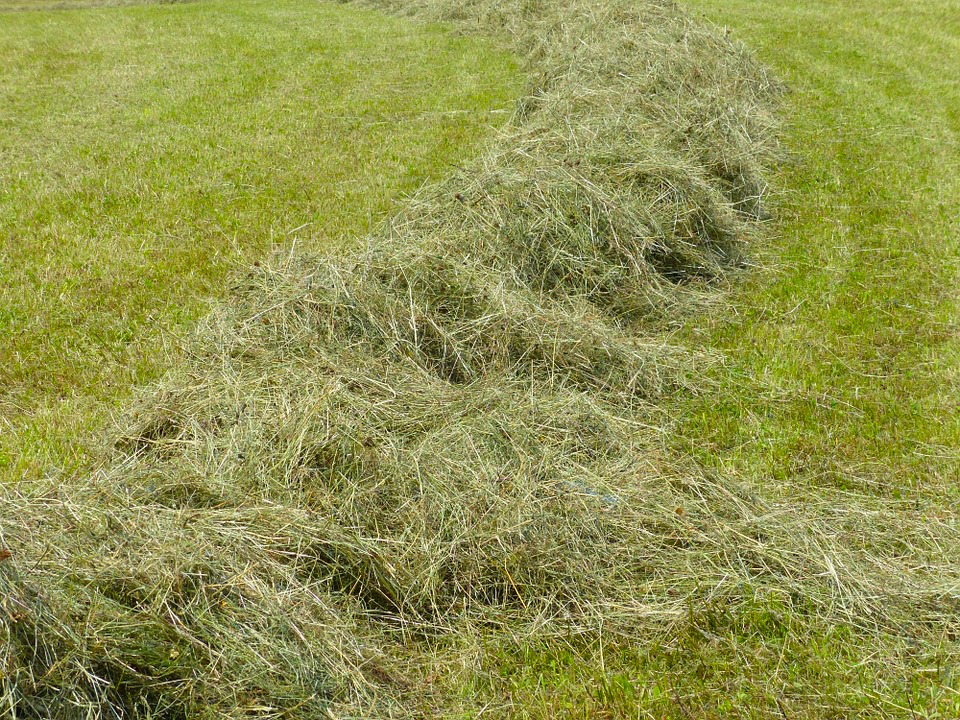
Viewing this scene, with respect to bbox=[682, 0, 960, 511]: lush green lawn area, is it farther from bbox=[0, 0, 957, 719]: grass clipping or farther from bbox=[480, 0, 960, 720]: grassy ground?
bbox=[0, 0, 957, 719]: grass clipping

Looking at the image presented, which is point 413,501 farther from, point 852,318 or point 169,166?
point 169,166

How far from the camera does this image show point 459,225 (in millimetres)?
5652

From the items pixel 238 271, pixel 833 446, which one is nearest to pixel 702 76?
pixel 238 271

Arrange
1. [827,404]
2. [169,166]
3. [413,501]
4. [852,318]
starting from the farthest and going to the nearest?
1. [169,166]
2. [852,318]
3. [827,404]
4. [413,501]

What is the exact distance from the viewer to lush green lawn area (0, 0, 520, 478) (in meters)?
5.26

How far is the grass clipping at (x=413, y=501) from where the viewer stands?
267 cm

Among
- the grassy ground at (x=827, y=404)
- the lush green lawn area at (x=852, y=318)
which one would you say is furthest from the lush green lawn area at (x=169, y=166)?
the lush green lawn area at (x=852, y=318)

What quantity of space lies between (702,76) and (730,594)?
22.8ft

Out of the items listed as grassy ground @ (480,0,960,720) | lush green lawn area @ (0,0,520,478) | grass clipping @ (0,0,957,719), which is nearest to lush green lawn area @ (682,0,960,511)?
grassy ground @ (480,0,960,720)

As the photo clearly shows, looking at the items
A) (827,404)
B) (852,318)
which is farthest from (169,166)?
(827,404)

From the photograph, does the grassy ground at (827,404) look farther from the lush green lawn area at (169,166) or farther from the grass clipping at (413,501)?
the lush green lawn area at (169,166)

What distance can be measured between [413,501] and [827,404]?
237 cm

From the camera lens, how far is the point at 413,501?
344 cm

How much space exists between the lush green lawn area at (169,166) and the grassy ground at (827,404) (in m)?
2.84
